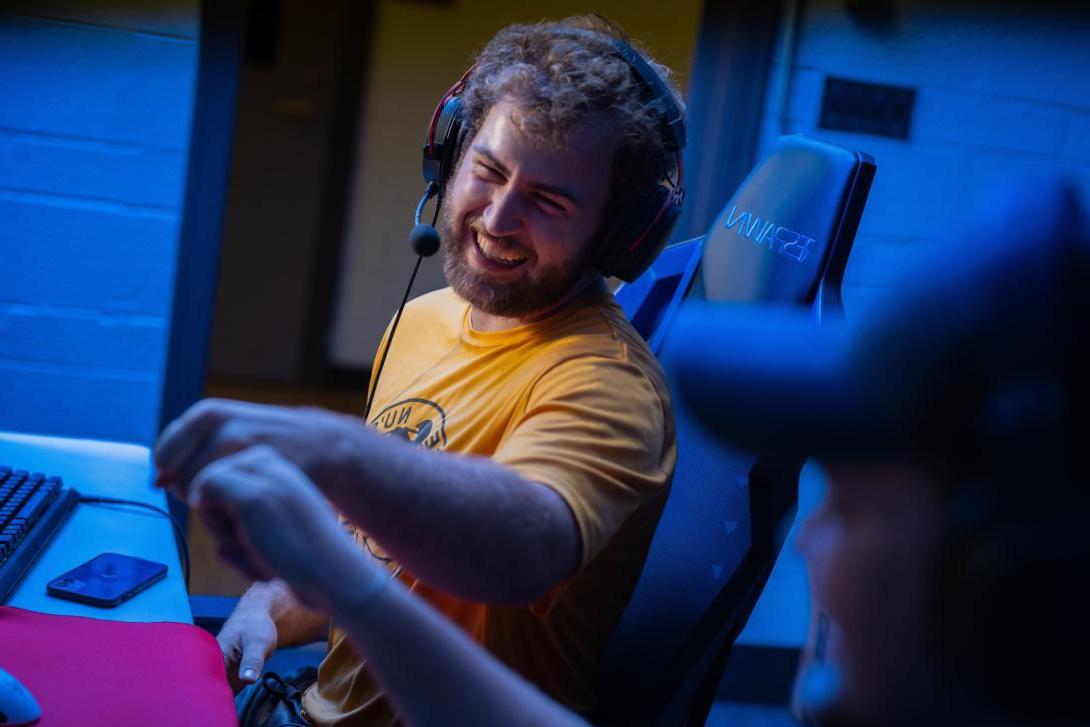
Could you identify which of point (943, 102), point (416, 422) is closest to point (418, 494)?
point (416, 422)

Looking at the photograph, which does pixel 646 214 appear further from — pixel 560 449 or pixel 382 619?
pixel 382 619

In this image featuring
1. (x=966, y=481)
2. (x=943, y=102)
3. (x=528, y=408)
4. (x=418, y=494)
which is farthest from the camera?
(x=943, y=102)

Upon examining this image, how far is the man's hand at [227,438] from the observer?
68cm

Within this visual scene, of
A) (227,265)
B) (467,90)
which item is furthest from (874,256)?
(227,265)

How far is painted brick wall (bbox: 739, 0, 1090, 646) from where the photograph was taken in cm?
217

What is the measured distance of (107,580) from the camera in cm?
111

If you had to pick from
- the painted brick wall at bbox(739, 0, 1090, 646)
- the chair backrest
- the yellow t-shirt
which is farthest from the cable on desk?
the painted brick wall at bbox(739, 0, 1090, 646)

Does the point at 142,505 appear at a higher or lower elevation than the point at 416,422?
lower

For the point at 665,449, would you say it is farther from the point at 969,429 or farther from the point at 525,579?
the point at 969,429

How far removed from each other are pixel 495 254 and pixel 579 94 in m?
0.18

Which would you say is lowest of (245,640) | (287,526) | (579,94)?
(245,640)

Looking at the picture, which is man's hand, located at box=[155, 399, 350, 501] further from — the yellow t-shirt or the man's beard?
the man's beard

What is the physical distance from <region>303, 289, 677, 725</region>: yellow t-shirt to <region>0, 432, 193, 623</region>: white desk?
0.63ft

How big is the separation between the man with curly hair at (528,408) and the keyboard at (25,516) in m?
0.22
